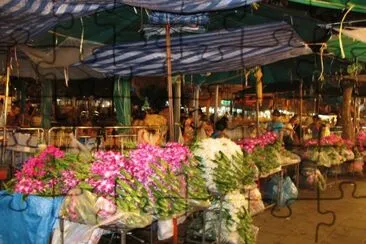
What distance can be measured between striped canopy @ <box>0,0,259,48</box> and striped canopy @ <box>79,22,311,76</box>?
1.23 m

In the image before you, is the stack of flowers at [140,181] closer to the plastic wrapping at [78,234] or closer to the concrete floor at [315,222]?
the plastic wrapping at [78,234]

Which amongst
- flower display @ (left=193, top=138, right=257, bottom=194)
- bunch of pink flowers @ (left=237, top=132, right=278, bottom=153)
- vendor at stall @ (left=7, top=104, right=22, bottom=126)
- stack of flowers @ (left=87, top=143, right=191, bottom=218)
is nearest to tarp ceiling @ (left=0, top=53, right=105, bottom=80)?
vendor at stall @ (left=7, top=104, right=22, bottom=126)

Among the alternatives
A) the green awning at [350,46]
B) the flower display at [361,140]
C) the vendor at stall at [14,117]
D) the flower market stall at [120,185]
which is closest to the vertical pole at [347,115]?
the flower display at [361,140]

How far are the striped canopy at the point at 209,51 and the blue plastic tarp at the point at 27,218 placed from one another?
9.30 feet

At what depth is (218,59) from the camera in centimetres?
647

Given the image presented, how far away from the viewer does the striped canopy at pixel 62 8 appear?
4.33 meters

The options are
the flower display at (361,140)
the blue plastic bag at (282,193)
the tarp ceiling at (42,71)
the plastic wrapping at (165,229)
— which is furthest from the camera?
the flower display at (361,140)

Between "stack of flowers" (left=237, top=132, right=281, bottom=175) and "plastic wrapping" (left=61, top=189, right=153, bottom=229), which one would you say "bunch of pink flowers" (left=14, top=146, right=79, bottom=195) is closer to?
"plastic wrapping" (left=61, top=189, right=153, bottom=229)

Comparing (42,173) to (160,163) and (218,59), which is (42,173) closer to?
(160,163)

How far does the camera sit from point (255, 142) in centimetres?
668

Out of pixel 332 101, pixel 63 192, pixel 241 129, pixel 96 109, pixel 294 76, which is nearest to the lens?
pixel 63 192

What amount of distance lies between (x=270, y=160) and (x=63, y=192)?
11.7ft

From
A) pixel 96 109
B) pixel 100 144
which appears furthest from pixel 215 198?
pixel 96 109

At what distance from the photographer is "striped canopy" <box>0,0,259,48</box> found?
433 centimetres
